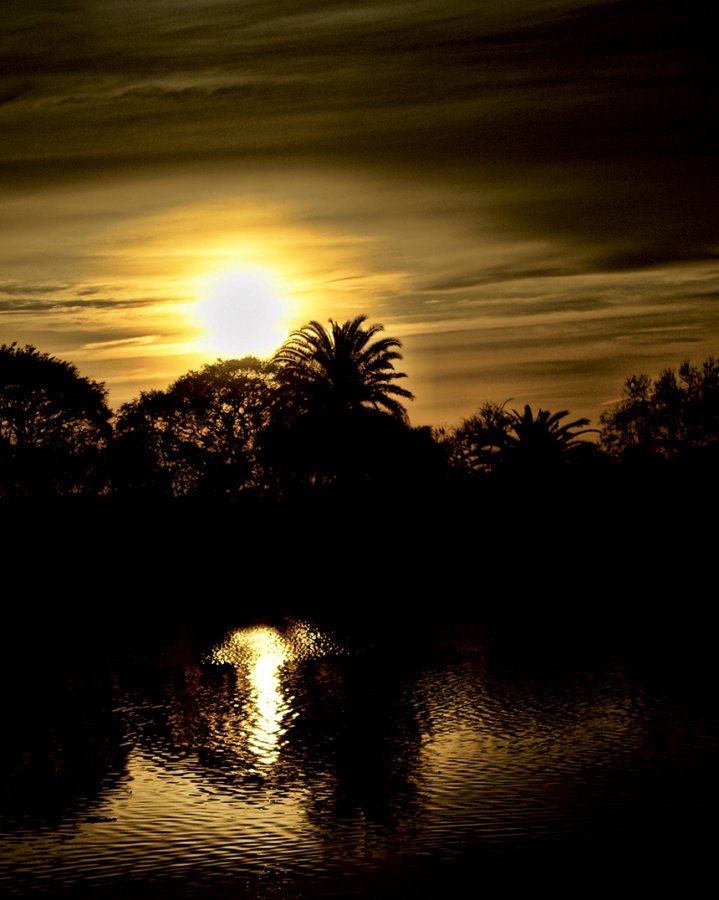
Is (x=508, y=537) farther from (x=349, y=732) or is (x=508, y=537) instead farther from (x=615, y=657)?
(x=349, y=732)

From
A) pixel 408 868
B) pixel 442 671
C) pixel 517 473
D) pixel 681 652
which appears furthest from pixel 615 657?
pixel 517 473

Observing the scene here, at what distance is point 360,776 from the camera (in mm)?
15500

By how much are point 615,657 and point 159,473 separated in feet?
120

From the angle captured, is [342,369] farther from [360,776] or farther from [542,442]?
[360,776]

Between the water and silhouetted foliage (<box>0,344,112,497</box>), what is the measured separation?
2896cm

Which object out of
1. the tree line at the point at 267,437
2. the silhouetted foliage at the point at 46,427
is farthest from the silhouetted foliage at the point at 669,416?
the silhouetted foliage at the point at 46,427

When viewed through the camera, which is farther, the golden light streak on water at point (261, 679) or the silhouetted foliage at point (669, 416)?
the silhouetted foliage at point (669, 416)

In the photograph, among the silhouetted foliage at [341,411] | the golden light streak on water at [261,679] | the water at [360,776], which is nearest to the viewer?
the water at [360,776]

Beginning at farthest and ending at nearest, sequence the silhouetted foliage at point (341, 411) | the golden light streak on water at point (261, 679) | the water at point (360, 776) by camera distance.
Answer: the silhouetted foliage at point (341, 411) < the golden light streak on water at point (261, 679) < the water at point (360, 776)

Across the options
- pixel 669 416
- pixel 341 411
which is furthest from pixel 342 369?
pixel 669 416

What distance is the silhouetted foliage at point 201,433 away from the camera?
57375 millimetres

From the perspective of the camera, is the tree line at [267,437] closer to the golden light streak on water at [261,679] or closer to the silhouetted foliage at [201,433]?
the silhouetted foliage at [201,433]

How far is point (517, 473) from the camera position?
52.7 m

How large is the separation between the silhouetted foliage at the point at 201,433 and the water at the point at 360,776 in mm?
32285
